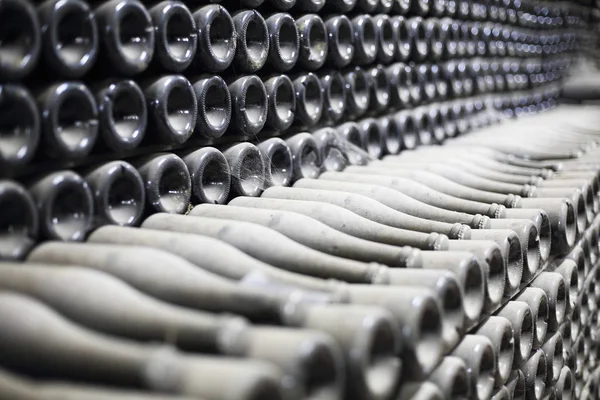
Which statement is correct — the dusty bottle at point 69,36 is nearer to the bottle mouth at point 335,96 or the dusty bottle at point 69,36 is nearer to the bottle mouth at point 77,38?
the bottle mouth at point 77,38

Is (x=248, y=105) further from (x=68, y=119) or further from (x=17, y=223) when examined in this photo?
(x=17, y=223)

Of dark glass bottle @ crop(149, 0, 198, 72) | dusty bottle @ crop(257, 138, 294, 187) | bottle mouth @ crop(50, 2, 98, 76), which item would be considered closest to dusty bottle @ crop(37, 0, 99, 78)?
bottle mouth @ crop(50, 2, 98, 76)

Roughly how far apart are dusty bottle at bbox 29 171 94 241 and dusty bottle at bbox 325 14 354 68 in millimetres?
1007

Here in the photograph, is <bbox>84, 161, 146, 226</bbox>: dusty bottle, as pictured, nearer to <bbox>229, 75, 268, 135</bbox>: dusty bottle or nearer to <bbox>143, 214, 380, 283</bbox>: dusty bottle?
<bbox>143, 214, 380, 283</bbox>: dusty bottle

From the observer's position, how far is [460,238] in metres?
1.38

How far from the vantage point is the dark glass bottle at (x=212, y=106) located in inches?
57.9

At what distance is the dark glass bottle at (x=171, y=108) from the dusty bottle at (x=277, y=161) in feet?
0.93

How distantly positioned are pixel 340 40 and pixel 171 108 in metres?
0.78

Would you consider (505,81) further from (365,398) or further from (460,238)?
(365,398)

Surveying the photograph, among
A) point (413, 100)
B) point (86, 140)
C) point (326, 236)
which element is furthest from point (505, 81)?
point (86, 140)

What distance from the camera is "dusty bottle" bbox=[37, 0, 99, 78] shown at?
1091 millimetres

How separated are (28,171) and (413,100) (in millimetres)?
1653

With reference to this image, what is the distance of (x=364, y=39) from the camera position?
213 centimetres

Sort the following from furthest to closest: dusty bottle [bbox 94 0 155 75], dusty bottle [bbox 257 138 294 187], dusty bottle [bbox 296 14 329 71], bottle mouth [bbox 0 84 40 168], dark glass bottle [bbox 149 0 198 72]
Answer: dusty bottle [bbox 296 14 329 71]
dusty bottle [bbox 257 138 294 187]
dark glass bottle [bbox 149 0 198 72]
dusty bottle [bbox 94 0 155 75]
bottle mouth [bbox 0 84 40 168]
